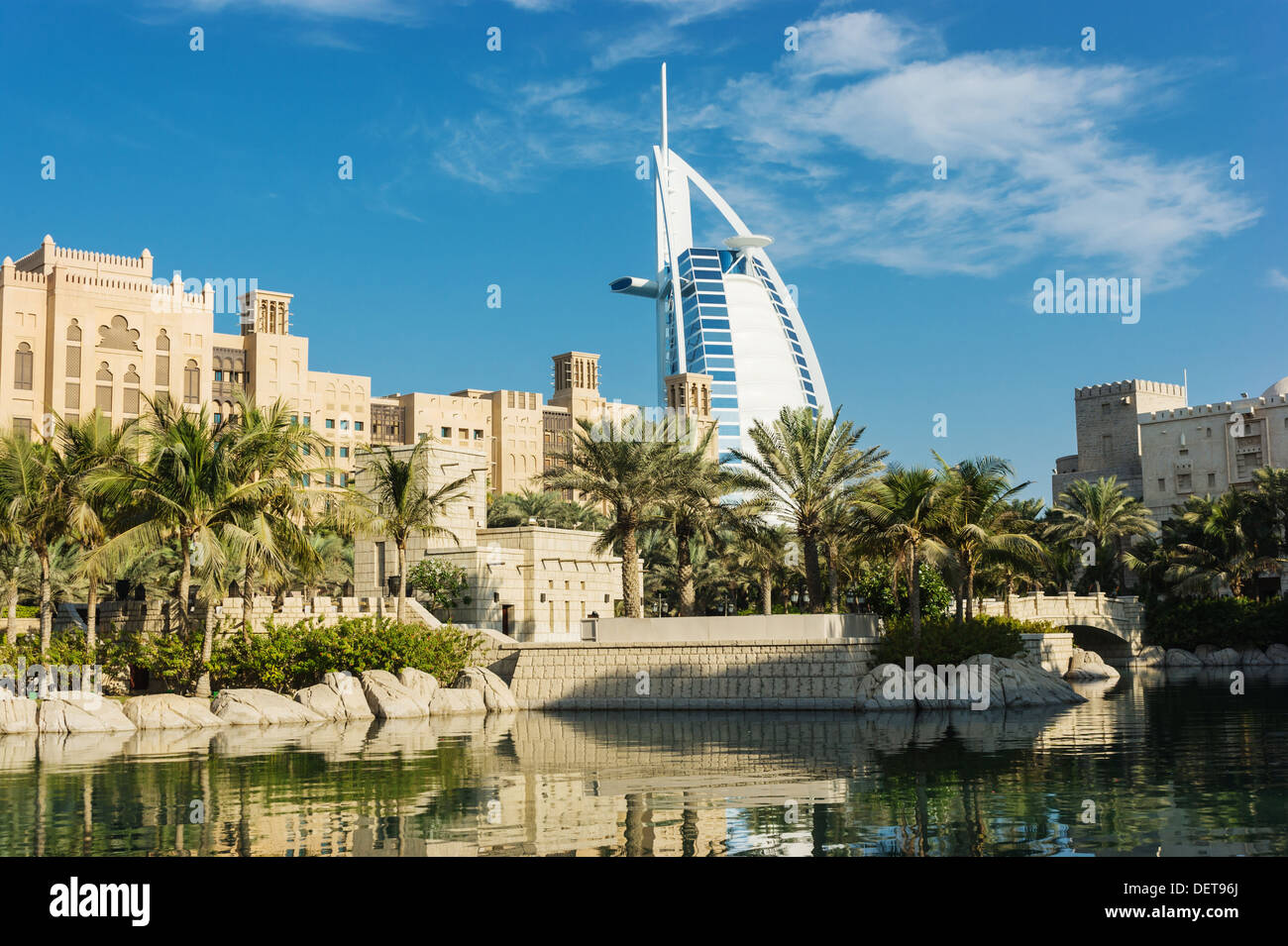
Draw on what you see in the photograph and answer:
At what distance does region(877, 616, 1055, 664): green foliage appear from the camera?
1236 inches

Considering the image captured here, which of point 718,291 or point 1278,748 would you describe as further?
point 718,291

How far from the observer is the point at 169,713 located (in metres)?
27.8

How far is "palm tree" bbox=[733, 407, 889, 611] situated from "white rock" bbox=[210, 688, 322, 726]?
43.4ft

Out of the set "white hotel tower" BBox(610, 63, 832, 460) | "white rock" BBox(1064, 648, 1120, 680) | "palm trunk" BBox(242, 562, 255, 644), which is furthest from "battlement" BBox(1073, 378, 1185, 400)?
"palm trunk" BBox(242, 562, 255, 644)

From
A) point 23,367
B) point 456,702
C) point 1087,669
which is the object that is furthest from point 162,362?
point 1087,669

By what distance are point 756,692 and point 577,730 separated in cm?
644

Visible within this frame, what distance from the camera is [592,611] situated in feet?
141

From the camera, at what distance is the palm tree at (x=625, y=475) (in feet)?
114

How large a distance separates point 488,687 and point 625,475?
6705 mm

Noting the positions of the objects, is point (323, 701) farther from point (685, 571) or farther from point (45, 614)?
point (685, 571)

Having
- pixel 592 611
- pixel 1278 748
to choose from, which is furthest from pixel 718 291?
pixel 1278 748

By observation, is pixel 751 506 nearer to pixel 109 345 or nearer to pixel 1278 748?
pixel 1278 748

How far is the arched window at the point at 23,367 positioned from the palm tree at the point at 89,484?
45.2m

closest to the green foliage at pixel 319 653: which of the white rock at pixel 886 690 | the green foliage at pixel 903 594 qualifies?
the white rock at pixel 886 690
